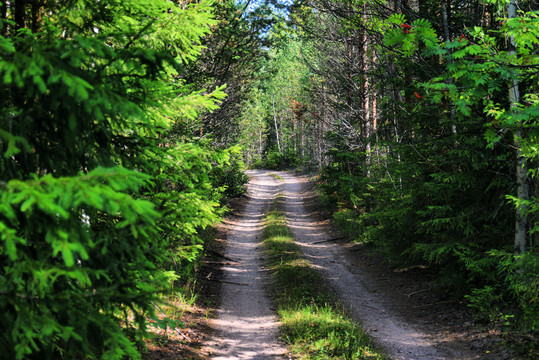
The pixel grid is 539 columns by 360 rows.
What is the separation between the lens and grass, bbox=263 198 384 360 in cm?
647

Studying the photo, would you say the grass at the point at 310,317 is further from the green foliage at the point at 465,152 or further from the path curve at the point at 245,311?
the green foliage at the point at 465,152

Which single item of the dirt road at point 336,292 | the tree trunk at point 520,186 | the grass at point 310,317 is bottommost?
the dirt road at point 336,292

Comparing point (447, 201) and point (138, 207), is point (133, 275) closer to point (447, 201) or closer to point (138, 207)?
point (138, 207)

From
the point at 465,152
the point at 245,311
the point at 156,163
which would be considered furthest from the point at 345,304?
the point at 156,163

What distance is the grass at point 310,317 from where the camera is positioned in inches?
255

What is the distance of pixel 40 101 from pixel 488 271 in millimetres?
8261

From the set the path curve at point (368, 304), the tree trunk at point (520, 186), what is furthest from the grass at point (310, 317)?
the tree trunk at point (520, 186)

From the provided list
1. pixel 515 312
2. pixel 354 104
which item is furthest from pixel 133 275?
pixel 354 104

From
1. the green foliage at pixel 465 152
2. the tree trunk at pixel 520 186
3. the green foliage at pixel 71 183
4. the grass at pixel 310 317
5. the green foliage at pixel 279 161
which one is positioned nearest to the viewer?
the green foliage at pixel 71 183

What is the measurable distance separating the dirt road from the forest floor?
2cm

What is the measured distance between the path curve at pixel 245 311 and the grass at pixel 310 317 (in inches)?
13.4

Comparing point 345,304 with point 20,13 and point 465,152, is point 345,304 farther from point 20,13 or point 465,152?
point 20,13

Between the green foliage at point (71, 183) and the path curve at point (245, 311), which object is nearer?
the green foliage at point (71, 183)

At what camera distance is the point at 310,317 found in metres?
7.78
